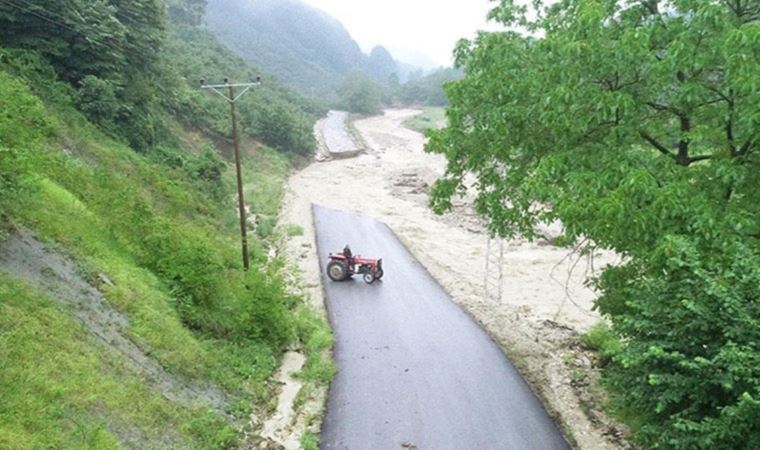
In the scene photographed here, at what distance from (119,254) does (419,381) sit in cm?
885

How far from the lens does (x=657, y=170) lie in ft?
31.9

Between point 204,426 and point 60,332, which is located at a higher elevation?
point 60,332

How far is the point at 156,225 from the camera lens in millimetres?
16422

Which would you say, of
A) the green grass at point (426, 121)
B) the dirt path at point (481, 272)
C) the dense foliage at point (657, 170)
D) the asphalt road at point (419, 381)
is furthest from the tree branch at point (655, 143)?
the green grass at point (426, 121)

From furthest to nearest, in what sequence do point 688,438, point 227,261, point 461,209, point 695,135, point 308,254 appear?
point 461,209
point 308,254
point 227,261
point 695,135
point 688,438

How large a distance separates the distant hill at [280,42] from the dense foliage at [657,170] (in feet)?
426

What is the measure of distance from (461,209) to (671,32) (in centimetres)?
3118

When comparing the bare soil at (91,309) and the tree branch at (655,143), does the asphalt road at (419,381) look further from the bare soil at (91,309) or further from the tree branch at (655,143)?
the tree branch at (655,143)

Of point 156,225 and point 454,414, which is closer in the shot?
point 454,414

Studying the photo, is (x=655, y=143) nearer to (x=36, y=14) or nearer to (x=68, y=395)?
(x=68, y=395)

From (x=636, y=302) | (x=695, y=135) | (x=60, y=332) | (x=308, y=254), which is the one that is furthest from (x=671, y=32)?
(x=308, y=254)

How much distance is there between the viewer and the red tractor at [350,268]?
2236 cm

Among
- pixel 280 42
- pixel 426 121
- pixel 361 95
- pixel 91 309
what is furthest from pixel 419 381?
pixel 280 42

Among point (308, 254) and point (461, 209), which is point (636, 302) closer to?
point (308, 254)
